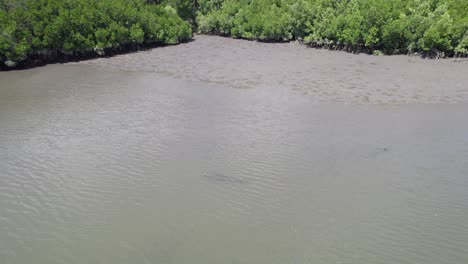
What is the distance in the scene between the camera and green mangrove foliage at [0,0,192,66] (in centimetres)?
2009

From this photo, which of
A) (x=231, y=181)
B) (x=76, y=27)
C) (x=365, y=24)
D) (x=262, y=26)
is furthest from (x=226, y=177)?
(x=262, y=26)

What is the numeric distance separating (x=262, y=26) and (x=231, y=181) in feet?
66.4

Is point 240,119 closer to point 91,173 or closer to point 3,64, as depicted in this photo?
point 91,173

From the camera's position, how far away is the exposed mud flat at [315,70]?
55.7 feet

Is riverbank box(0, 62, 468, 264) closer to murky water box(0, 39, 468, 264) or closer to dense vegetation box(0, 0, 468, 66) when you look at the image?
murky water box(0, 39, 468, 264)

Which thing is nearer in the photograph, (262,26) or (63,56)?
(63,56)

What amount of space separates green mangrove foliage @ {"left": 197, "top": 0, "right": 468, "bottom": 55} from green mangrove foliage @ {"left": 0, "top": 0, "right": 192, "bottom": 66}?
6.44 meters

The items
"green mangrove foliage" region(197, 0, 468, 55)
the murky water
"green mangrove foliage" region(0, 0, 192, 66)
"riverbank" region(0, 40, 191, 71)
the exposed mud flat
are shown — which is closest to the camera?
the murky water

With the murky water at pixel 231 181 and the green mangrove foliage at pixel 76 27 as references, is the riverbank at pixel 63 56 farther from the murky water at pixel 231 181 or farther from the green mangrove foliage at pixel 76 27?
the murky water at pixel 231 181

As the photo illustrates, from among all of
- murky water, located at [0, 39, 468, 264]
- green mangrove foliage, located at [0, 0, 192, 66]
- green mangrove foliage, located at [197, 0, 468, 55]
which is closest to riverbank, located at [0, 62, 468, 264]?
murky water, located at [0, 39, 468, 264]

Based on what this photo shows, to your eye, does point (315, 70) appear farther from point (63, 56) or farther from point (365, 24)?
point (63, 56)

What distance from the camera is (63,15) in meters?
21.7

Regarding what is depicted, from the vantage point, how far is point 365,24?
2298cm

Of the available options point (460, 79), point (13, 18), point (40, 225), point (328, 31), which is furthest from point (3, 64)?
point (460, 79)
